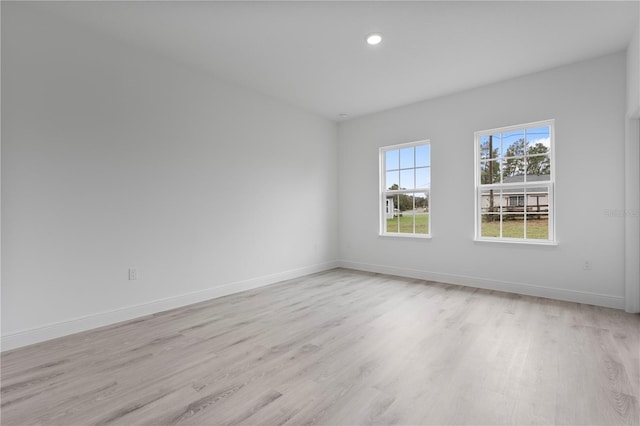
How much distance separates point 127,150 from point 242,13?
1761mm

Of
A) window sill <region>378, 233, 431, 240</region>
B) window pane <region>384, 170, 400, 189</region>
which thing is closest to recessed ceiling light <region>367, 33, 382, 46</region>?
window pane <region>384, 170, 400, 189</region>

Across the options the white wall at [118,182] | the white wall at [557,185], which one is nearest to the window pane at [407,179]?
the white wall at [557,185]

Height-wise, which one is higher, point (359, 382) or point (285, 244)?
point (285, 244)

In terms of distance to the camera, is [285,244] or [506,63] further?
[285,244]

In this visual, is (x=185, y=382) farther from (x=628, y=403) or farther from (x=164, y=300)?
(x=628, y=403)

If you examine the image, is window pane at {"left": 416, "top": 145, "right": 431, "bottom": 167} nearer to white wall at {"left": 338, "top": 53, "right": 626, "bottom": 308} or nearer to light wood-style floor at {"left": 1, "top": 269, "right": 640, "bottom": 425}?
white wall at {"left": 338, "top": 53, "right": 626, "bottom": 308}

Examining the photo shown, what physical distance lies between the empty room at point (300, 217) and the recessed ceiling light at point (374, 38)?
0.20ft

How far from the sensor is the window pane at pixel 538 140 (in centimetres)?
391

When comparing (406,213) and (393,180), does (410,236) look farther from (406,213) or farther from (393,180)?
(393,180)

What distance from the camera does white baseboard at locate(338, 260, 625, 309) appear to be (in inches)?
135

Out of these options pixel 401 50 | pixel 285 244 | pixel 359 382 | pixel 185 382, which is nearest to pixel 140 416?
pixel 185 382

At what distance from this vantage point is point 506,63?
3.57m

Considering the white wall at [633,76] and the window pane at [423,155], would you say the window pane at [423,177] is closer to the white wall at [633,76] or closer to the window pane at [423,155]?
the window pane at [423,155]

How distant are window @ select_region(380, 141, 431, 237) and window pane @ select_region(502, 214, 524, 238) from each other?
1022 millimetres
